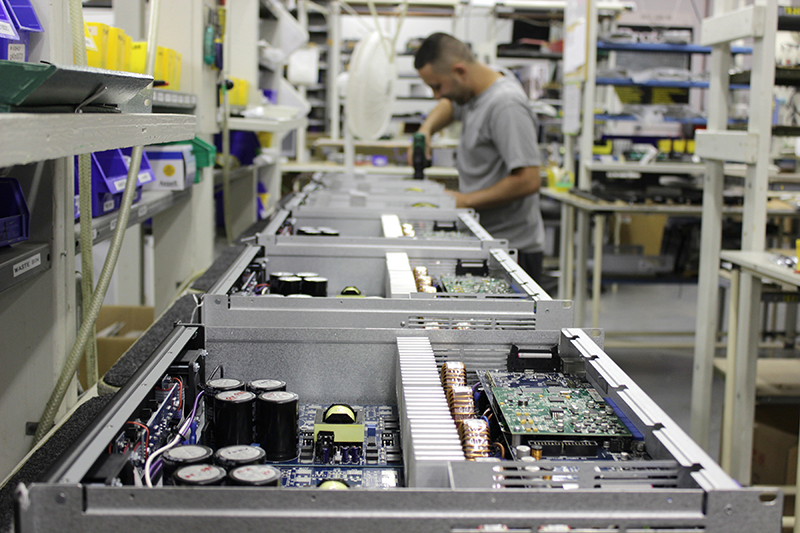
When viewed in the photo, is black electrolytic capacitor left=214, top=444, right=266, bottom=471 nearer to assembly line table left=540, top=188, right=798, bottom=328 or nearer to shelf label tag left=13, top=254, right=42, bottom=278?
shelf label tag left=13, top=254, right=42, bottom=278

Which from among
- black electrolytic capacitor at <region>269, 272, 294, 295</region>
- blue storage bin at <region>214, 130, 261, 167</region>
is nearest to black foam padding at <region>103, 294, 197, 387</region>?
black electrolytic capacitor at <region>269, 272, 294, 295</region>

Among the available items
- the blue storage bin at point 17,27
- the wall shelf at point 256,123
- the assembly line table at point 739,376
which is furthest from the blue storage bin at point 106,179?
the assembly line table at point 739,376

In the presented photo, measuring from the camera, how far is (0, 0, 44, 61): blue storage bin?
49.9 inches

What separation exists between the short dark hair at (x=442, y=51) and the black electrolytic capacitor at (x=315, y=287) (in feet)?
5.96

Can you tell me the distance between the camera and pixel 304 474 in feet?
3.53

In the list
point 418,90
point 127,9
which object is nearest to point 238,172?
point 127,9

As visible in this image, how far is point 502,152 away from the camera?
118 inches

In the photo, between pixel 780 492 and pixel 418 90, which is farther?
pixel 418 90

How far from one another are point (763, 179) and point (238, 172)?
8.36 ft

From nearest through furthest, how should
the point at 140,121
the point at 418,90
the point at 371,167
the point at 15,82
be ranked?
1. the point at 15,82
2. the point at 140,121
3. the point at 371,167
4. the point at 418,90

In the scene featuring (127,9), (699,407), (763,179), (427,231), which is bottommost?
(699,407)

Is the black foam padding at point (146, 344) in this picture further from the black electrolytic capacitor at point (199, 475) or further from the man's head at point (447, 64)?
the man's head at point (447, 64)

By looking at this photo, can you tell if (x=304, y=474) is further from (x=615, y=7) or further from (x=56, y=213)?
(x=615, y=7)

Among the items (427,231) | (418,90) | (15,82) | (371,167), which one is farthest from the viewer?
(418,90)
